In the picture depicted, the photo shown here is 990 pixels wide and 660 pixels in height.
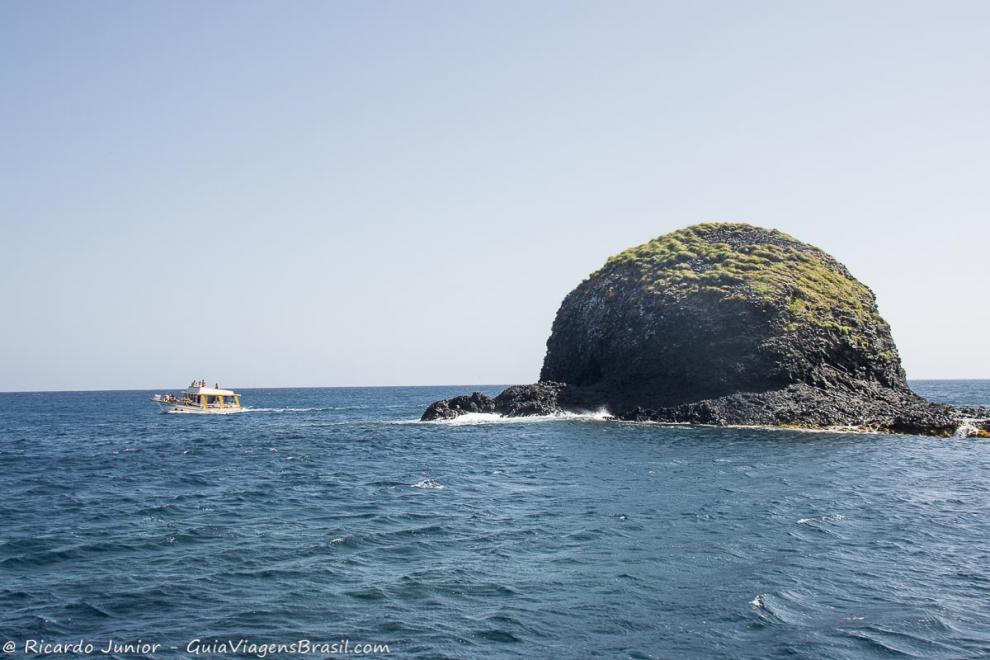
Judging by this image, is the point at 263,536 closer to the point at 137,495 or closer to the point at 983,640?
the point at 137,495

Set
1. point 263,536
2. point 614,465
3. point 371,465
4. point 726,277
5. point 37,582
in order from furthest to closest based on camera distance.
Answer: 1. point 726,277
2. point 371,465
3. point 614,465
4. point 263,536
5. point 37,582

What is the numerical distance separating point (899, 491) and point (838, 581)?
15.0 metres

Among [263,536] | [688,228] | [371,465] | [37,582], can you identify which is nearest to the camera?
[37,582]

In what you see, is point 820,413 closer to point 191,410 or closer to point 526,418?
point 526,418

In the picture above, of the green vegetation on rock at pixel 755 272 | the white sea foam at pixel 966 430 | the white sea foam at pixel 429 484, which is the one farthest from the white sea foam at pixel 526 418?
the white sea foam at pixel 429 484

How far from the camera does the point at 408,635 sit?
14.3 metres

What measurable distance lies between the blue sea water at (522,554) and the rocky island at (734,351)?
19.3 metres

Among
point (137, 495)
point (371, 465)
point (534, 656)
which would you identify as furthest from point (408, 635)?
point (371, 465)

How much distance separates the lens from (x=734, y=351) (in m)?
66.2

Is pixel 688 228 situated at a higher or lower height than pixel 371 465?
higher

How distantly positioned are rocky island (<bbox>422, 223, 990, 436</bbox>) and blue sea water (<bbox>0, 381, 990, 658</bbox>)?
1929 cm

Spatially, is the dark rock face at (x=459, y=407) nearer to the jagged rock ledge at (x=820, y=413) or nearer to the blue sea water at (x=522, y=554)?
the jagged rock ledge at (x=820, y=413)

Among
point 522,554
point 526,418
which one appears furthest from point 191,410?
point 522,554

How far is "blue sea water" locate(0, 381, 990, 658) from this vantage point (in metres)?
14.5
